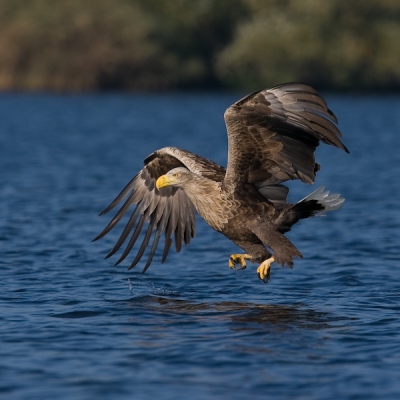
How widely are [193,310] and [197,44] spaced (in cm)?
4560

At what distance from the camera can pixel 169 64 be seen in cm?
5103

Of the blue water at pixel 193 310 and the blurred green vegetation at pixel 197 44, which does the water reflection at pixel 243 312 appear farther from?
the blurred green vegetation at pixel 197 44

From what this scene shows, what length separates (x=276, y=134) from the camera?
8070 mm

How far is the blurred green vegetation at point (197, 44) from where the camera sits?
151 feet

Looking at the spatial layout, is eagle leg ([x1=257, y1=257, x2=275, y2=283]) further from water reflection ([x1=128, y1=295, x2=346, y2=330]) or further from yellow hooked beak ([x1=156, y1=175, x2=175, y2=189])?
yellow hooked beak ([x1=156, y1=175, x2=175, y2=189])

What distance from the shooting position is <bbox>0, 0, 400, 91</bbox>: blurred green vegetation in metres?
46.1

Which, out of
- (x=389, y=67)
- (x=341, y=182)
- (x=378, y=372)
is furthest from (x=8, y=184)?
(x=389, y=67)

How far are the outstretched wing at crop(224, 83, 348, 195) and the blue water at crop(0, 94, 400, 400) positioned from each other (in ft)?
3.71

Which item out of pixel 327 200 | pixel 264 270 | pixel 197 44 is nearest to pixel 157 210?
pixel 264 270

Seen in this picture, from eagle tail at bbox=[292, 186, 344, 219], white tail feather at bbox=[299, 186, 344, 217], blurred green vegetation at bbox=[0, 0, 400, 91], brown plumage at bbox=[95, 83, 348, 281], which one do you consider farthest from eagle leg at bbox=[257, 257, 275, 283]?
blurred green vegetation at bbox=[0, 0, 400, 91]

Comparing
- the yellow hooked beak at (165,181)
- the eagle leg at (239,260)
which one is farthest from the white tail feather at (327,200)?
the yellow hooked beak at (165,181)

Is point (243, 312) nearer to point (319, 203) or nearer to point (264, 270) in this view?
point (264, 270)

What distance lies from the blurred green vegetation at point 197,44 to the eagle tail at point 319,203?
3688 centimetres

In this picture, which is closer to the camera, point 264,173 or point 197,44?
point 264,173
